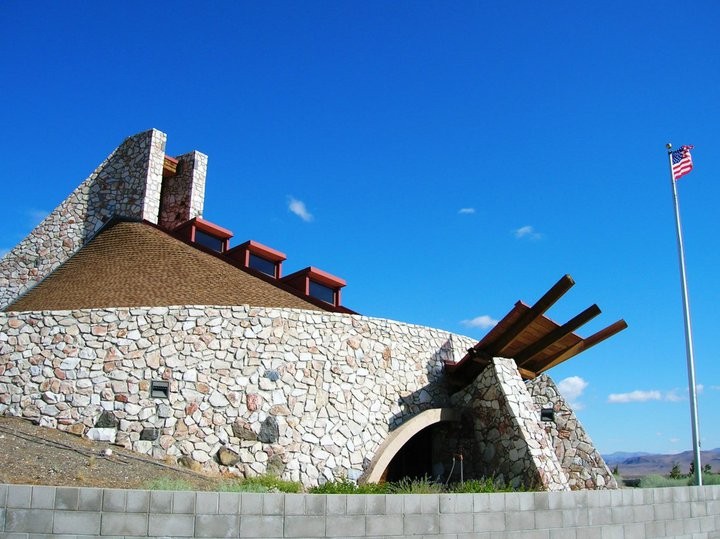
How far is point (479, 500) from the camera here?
1142 cm

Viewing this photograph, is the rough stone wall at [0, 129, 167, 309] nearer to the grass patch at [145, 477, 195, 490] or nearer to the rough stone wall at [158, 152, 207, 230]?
the rough stone wall at [158, 152, 207, 230]

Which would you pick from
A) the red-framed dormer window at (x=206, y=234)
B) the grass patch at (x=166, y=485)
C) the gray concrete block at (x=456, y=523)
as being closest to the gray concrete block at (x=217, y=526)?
the grass patch at (x=166, y=485)

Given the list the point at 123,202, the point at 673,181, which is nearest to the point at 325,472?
the point at 673,181

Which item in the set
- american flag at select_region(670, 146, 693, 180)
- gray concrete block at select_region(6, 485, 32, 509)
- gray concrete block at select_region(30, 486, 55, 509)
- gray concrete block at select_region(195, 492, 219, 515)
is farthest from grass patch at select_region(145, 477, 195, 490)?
american flag at select_region(670, 146, 693, 180)

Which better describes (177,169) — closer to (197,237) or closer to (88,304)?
(197,237)

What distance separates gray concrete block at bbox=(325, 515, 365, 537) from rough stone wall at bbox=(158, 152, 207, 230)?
19.7 m

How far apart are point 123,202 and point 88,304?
906cm

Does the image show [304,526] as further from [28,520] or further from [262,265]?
[262,265]

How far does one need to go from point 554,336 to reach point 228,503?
10.1 m

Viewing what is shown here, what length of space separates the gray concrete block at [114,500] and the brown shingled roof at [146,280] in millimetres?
8501

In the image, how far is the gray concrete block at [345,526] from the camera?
10.3 meters

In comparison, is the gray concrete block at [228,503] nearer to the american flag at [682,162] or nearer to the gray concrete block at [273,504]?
the gray concrete block at [273,504]

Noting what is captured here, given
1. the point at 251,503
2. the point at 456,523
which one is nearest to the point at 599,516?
the point at 456,523

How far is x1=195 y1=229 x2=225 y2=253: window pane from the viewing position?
24938 millimetres
